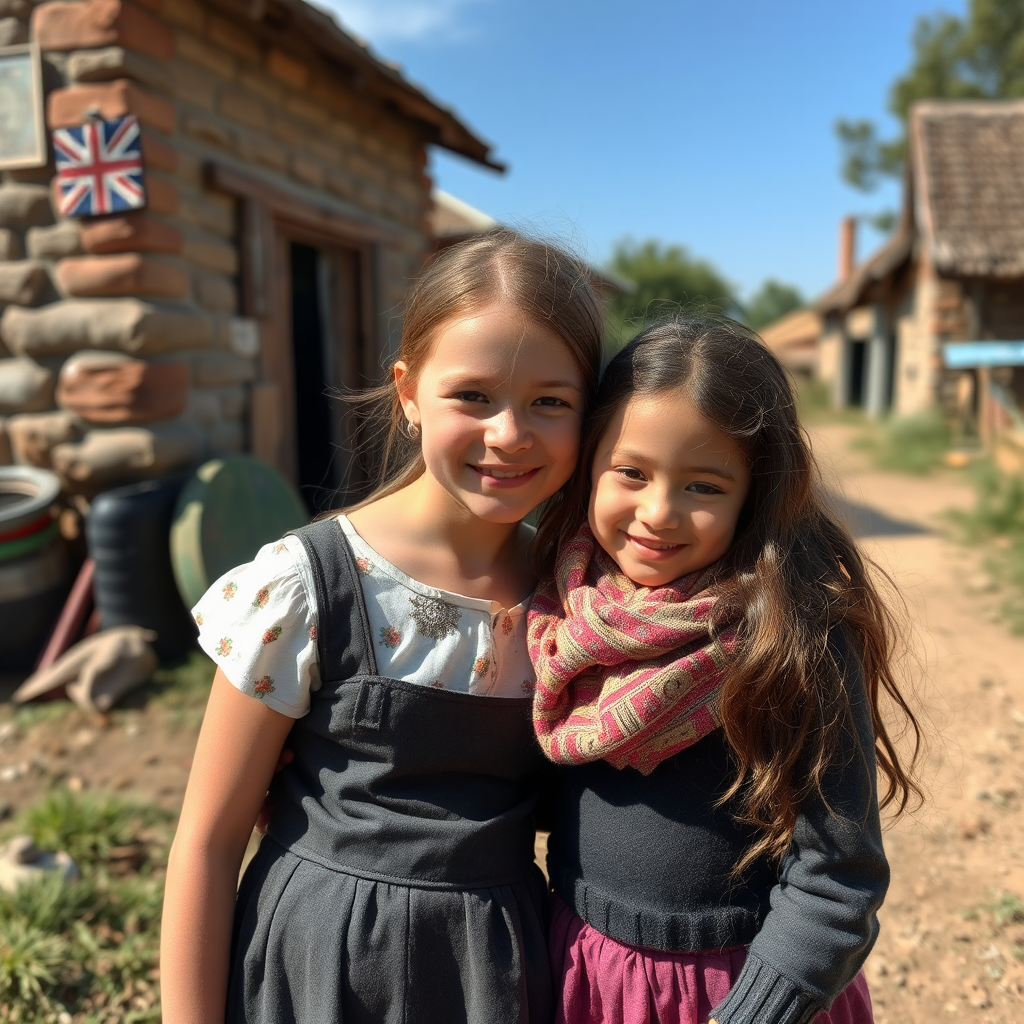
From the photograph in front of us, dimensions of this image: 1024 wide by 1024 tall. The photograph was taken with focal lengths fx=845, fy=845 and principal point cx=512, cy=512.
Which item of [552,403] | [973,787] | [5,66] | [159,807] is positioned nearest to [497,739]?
[552,403]

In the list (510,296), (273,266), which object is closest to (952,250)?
(273,266)

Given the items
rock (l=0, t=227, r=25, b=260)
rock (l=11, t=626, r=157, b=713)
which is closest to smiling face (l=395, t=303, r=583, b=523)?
rock (l=11, t=626, r=157, b=713)

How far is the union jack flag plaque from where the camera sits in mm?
3764

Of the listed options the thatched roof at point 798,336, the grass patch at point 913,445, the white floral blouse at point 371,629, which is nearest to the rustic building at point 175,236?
the white floral blouse at point 371,629

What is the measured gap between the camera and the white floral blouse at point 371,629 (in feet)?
3.70

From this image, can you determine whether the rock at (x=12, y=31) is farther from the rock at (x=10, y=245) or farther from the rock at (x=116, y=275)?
the rock at (x=116, y=275)

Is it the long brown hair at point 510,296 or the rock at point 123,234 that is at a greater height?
the rock at point 123,234

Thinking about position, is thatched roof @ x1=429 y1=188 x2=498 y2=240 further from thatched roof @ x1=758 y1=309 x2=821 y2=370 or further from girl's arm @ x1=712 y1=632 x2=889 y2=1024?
thatched roof @ x1=758 y1=309 x2=821 y2=370

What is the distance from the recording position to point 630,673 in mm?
1136

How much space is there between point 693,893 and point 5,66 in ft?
14.8

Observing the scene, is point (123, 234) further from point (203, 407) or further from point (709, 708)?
point (709, 708)

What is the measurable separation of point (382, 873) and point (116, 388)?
3.36 meters

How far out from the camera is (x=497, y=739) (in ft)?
3.99

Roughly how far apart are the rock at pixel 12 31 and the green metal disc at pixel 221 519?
2.12 m
